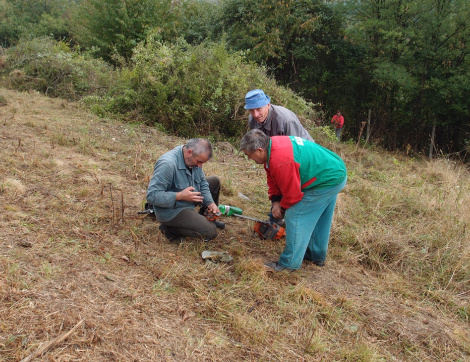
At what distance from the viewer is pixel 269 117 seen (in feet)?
13.0

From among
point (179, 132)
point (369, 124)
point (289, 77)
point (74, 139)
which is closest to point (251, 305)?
point (74, 139)

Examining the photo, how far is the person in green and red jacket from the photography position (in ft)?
9.97

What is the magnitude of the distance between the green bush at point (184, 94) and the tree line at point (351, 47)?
445 cm

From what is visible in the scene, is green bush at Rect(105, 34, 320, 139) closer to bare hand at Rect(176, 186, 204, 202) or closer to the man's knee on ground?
the man's knee on ground

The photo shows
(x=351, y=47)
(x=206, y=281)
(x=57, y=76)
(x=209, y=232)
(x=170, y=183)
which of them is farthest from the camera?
(x=351, y=47)

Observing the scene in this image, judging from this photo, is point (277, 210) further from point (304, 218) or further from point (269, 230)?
point (269, 230)

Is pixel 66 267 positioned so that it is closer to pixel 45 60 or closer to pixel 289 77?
pixel 45 60

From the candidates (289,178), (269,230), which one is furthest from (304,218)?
(269,230)

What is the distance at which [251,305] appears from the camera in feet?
9.71

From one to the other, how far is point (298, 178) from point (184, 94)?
5896 millimetres

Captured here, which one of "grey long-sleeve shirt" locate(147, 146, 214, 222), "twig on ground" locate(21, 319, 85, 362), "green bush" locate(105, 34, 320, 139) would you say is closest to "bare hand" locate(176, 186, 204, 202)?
"grey long-sleeve shirt" locate(147, 146, 214, 222)

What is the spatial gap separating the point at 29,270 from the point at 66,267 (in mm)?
257

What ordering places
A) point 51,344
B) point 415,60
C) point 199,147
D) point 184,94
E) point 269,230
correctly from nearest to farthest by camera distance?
point 51,344, point 199,147, point 269,230, point 184,94, point 415,60

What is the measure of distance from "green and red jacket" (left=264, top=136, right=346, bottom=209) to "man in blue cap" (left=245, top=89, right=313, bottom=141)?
74cm
